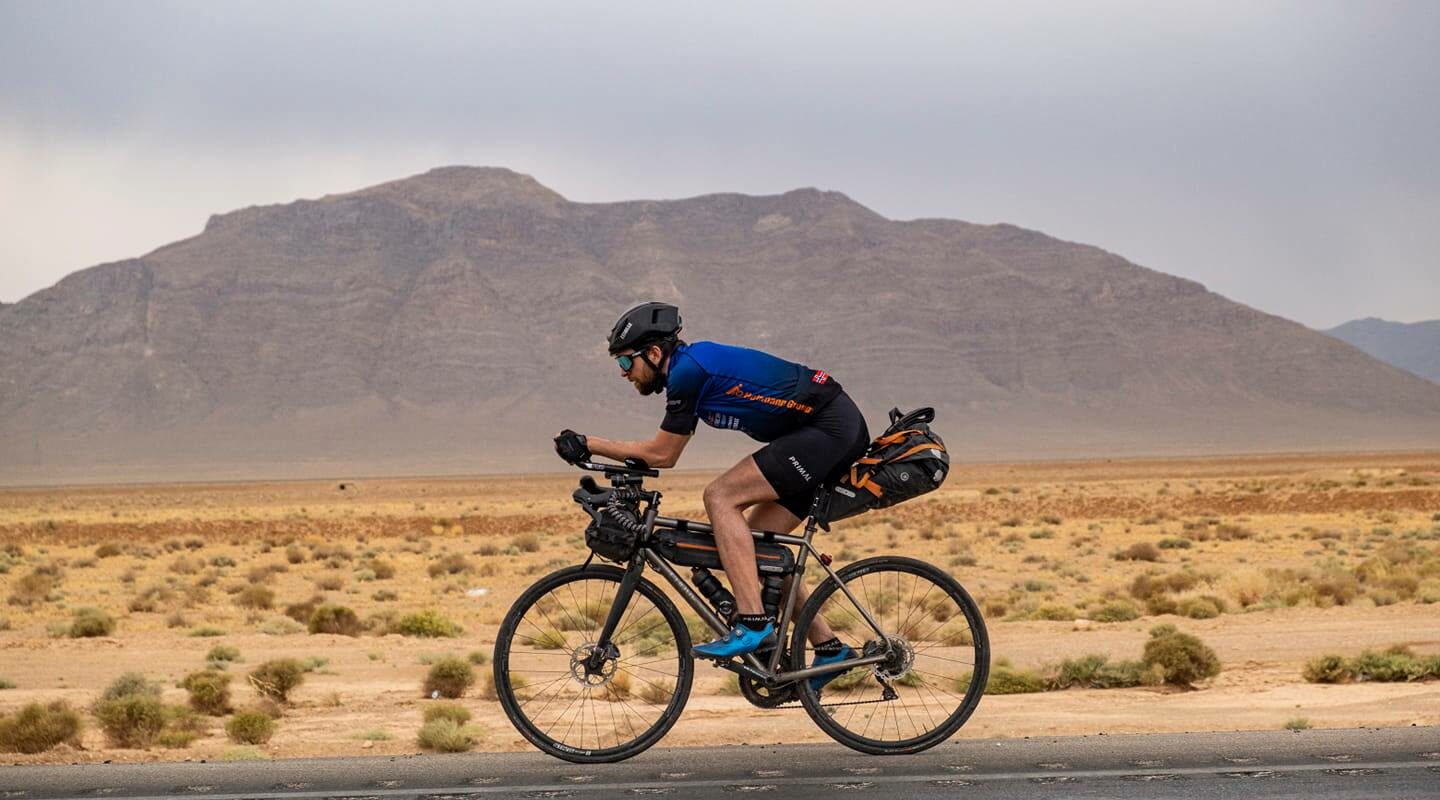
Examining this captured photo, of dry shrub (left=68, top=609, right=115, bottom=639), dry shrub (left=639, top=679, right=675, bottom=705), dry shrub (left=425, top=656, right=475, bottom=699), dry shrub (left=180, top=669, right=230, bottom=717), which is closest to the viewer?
dry shrub (left=639, top=679, right=675, bottom=705)

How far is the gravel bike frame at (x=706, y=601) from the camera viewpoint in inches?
294

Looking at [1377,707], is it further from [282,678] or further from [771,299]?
[771,299]

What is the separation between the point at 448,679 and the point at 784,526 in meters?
6.58

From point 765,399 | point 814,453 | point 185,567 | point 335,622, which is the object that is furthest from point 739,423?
point 185,567

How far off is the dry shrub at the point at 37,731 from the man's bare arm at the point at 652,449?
4635 millimetres

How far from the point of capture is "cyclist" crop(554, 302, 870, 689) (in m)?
7.38

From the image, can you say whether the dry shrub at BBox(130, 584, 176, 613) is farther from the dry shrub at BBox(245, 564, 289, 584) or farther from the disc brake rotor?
the disc brake rotor

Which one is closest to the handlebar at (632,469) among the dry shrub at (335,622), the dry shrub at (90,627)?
the dry shrub at (335,622)

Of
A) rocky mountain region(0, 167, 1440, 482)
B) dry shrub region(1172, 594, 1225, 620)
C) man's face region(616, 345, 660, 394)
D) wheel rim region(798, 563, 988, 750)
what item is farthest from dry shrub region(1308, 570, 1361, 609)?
rocky mountain region(0, 167, 1440, 482)

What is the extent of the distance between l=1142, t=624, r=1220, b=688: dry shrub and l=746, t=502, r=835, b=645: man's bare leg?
5511 millimetres

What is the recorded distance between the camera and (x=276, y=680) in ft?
42.5

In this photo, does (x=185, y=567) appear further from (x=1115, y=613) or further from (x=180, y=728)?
(x=180, y=728)

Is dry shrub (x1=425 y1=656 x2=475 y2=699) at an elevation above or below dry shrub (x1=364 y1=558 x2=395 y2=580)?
above

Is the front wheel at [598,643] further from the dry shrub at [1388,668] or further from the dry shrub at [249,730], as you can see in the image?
the dry shrub at [1388,668]
